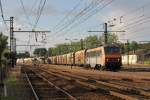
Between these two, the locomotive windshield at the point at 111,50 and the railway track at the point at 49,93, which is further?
the locomotive windshield at the point at 111,50

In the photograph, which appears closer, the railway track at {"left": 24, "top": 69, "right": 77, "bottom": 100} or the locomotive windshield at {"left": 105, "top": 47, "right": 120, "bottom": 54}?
the railway track at {"left": 24, "top": 69, "right": 77, "bottom": 100}

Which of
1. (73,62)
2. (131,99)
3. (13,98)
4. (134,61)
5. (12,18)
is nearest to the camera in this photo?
(131,99)

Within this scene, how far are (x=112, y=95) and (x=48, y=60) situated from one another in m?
128

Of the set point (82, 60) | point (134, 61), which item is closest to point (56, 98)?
point (82, 60)

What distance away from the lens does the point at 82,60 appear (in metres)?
74.8

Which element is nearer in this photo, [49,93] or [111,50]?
[49,93]

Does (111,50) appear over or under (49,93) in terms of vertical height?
over

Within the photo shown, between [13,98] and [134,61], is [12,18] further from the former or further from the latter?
[13,98]

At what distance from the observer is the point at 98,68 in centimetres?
6284

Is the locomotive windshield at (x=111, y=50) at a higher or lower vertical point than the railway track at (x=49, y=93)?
higher

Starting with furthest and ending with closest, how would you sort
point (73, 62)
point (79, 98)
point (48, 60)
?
point (48, 60), point (73, 62), point (79, 98)

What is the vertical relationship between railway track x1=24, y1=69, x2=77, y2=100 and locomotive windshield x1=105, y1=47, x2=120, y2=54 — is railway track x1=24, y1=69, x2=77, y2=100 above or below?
below

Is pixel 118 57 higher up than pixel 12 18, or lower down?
lower down

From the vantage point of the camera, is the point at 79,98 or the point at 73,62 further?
the point at 73,62
